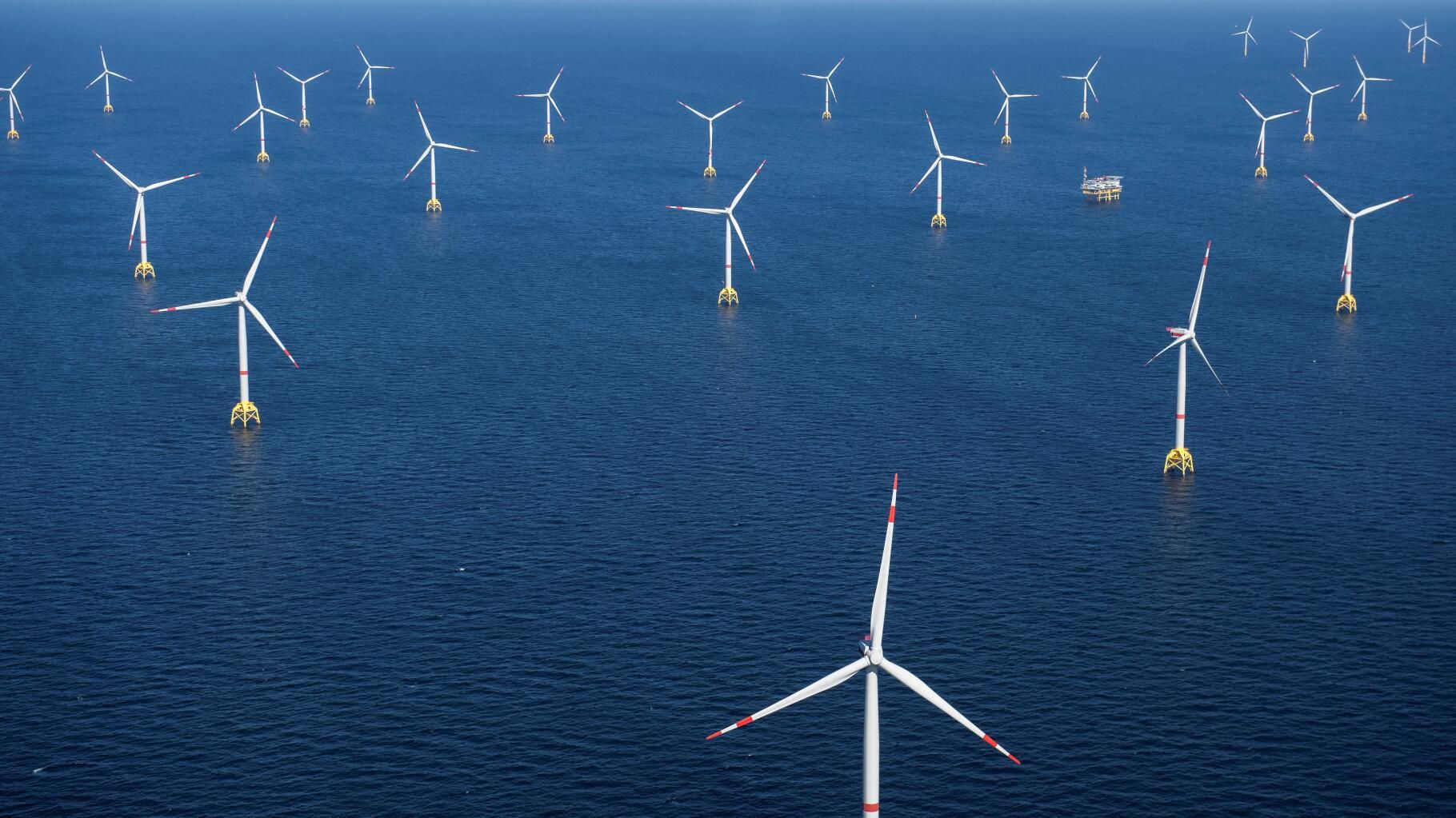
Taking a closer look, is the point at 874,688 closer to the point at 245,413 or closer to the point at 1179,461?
the point at 1179,461

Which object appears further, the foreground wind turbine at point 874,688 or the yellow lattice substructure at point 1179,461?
the yellow lattice substructure at point 1179,461

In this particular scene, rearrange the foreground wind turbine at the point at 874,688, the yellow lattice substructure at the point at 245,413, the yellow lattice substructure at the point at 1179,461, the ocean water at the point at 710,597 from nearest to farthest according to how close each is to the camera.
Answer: the foreground wind turbine at the point at 874,688 < the ocean water at the point at 710,597 < the yellow lattice substructure at the point at 1179,461 < the yellow lattice substructure at the point at 245,413

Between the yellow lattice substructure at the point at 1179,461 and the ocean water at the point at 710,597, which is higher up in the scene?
the yellow lattice substructure at the point at 1179,461

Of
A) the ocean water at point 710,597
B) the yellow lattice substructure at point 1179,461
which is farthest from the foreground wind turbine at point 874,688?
the yellow lattice substructure at point 1179,461

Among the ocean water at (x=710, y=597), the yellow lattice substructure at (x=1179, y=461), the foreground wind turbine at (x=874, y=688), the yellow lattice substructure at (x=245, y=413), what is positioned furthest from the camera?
the yellow lattice substructure at (x=245, y=413)

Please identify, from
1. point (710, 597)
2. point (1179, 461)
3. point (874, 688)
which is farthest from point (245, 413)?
point (874, 688)

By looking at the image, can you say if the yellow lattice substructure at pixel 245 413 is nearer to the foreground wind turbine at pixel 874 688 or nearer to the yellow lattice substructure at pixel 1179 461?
the yellow lattice substructure at pixel 1179 461
